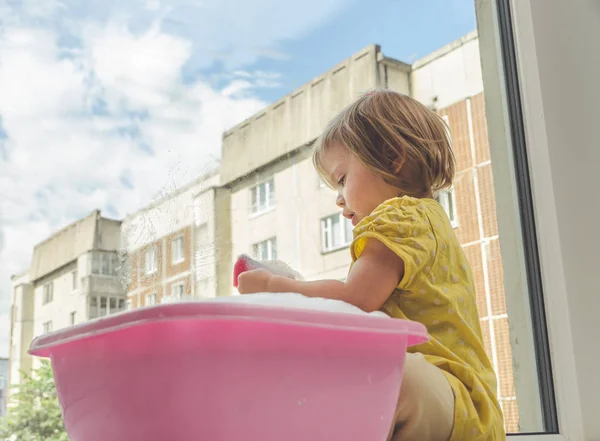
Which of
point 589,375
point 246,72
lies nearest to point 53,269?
point 246,72

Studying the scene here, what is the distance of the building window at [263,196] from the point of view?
1.33 metres

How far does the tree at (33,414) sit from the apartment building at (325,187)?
0.39 m

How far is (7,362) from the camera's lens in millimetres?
1098

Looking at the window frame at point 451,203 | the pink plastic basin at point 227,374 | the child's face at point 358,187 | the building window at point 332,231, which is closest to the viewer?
the pink plastic basin at point 227,374

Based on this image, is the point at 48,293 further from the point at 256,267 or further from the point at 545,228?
the point at 545,228

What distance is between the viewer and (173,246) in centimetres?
109

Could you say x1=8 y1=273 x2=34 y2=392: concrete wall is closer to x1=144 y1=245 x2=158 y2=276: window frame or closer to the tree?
the tree

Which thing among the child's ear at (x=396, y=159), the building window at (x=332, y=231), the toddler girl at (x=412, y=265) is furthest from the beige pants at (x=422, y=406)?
the building window at (x=332, y=231)

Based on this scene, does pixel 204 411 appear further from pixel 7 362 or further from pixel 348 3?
pixel 348 3

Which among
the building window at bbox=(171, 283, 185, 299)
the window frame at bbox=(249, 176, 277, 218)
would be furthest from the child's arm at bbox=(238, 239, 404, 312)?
the window frame at bbox=(249, 176, 277, 218)

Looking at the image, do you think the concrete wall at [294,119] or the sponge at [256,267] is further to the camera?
the concrete wall at [294,119]

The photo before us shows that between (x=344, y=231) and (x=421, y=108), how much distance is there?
0.67 metres

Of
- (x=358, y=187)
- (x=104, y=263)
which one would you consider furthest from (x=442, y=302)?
(x=104, y=263)

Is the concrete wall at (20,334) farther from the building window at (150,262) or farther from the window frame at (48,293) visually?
the building window at (150,262)
